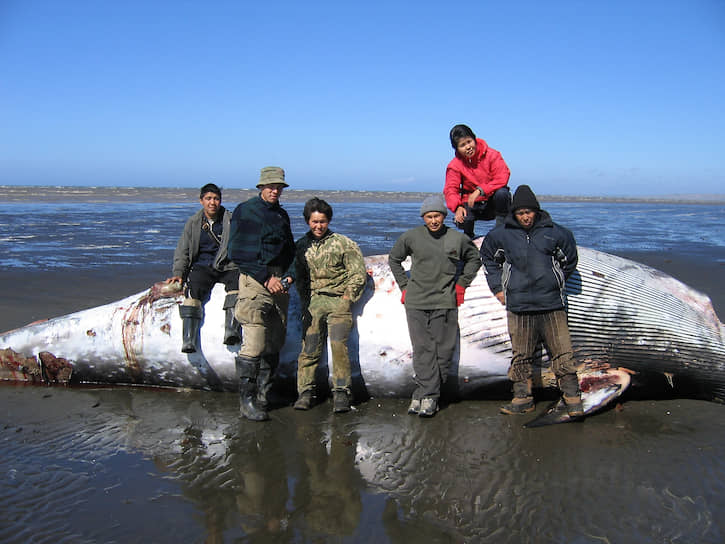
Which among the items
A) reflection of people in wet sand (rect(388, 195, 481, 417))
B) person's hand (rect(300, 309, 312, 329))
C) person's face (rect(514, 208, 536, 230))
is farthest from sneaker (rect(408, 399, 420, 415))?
person's face (rect(514, 208, 536, 230))

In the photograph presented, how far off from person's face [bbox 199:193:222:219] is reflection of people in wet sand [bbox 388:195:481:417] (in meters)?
1.99

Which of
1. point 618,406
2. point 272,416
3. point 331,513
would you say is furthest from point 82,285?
point 618,406

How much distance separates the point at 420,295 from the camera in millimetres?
5027

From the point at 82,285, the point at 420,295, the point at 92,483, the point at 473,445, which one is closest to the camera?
the point at 92,483

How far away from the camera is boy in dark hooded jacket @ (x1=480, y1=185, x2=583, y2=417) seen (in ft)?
15.3

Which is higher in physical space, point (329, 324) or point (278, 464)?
point (329, 324)

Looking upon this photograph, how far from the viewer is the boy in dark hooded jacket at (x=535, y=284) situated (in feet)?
15.3

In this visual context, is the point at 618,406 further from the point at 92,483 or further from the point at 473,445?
the point at 92,483

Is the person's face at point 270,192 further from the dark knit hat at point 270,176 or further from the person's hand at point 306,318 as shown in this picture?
the person's hand at point 306,318

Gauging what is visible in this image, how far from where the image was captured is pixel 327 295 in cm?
522

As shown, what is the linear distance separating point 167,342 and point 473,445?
3.36 m

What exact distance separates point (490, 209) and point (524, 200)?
142cm

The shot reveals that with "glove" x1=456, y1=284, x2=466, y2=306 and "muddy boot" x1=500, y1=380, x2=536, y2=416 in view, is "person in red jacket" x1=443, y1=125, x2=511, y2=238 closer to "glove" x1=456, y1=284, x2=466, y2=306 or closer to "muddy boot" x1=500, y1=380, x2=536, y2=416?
"glove" x1=456, y1=284, x2=466, y2=306

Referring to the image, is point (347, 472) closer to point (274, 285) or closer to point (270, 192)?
point (274, 285)
